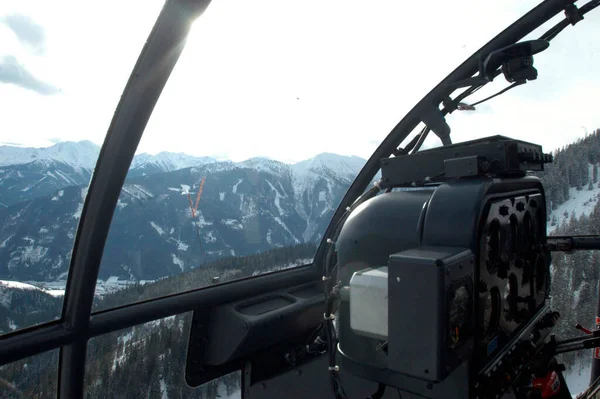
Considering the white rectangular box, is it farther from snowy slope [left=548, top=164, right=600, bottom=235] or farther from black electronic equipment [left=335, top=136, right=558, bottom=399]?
snowy slope [left=548, top=164, right=600, bottom=235]

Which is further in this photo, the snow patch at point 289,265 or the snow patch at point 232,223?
the snow patch at point 232,223

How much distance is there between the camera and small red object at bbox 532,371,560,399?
227 centimetres

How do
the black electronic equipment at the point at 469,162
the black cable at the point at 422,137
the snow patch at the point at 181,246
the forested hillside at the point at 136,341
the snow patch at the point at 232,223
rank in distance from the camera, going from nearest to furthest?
the black electronic equipment at the point at 469,162 < the forested hillside at the point at 136,341 < the black cable at the point at 422,137 < the snow patch at the point at 181,246 < the snow patch at the point at 232,223

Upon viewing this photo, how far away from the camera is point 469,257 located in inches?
52.5

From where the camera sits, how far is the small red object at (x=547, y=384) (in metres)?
2.27

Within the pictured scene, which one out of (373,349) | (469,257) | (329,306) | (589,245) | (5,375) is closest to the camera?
(469,257)

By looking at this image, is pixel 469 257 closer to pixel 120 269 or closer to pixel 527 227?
pixel 527 227

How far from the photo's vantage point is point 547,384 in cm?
230

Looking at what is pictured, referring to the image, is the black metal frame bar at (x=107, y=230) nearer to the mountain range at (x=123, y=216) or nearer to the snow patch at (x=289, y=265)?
the mountain range at (x=123, y=216)

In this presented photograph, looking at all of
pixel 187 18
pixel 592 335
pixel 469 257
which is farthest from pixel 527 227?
pixel 187 18

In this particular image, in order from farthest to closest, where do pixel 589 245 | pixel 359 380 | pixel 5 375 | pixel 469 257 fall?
1. pixel 589 245
2. pixel 359 380
3. pixel 5 375
4. pixel 469 257

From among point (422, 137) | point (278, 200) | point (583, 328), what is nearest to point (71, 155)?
point (422, 137)

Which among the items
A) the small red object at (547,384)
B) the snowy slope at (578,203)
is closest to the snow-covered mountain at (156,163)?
the small red object at (547,384)

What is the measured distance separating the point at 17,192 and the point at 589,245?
6.01 metres
